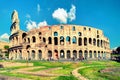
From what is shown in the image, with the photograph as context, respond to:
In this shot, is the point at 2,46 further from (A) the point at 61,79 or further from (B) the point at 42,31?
(A) the point at 61,79

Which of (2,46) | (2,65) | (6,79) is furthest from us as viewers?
(2,46)

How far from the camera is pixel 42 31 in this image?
77.4 meters

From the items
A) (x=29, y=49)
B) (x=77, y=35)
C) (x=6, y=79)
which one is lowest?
(x=6, y=79)

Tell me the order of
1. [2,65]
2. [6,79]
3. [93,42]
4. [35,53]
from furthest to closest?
[93,42]
[35,53]
[2,65]
[6,79]

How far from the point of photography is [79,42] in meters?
81.7

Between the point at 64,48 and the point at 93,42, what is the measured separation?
1274 centimetres

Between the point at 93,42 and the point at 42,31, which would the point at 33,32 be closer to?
the point at 42,31

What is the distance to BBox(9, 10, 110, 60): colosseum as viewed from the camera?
73500mm

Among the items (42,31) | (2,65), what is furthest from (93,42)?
(2,65)

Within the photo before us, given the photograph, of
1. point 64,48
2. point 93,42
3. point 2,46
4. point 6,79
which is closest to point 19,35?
point 64,48

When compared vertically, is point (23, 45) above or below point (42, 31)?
below

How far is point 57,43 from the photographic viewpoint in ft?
258

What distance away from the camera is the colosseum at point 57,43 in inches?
2894

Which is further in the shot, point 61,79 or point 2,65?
point 2,65
